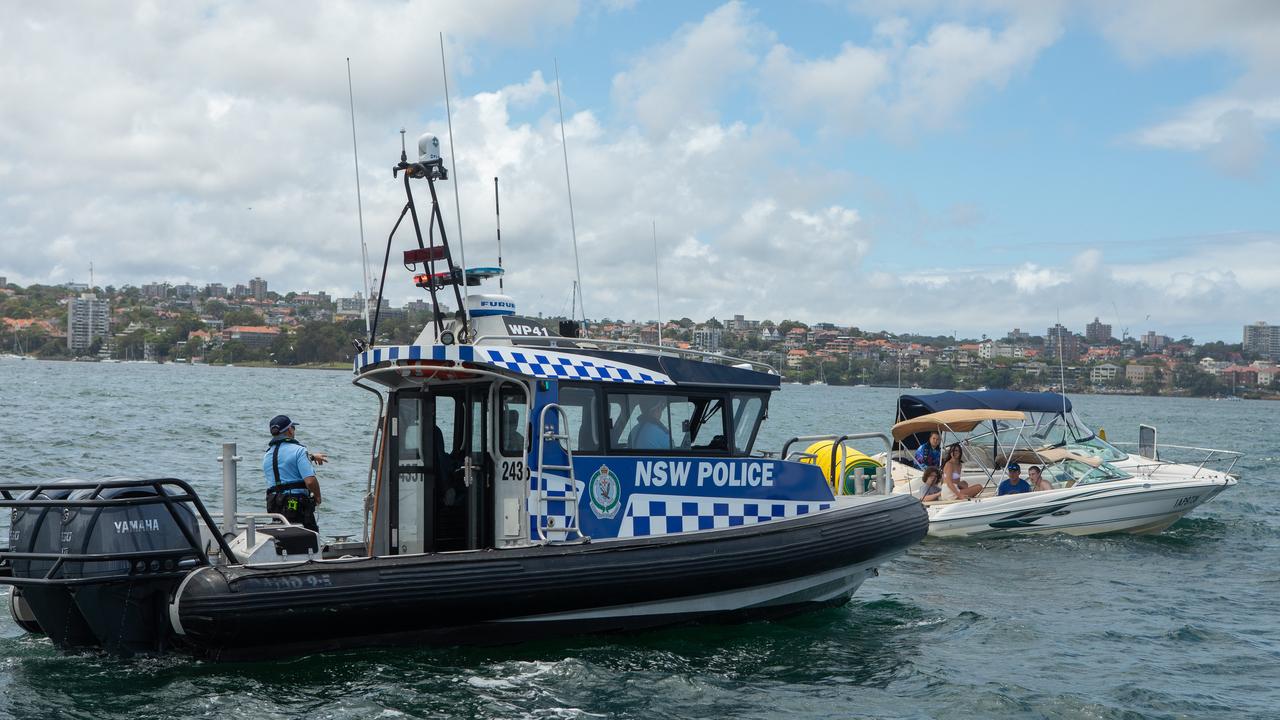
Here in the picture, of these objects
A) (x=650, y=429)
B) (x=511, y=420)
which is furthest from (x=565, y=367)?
(x=650, y=429)

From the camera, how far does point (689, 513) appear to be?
30.6 ft

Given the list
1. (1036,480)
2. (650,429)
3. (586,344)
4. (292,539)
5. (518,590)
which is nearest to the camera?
(518,590)

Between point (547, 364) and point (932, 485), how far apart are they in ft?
32.1

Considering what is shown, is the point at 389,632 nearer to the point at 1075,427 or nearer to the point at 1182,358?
the point at 1075,427

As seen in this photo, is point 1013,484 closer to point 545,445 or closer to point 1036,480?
point 1036,480

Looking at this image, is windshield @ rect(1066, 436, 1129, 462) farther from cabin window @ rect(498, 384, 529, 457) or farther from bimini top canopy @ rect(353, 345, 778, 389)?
cabin window @ rect(498, 384, 529, 457)

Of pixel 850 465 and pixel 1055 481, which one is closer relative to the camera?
pixel 850 465

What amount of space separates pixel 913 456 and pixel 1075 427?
352cm

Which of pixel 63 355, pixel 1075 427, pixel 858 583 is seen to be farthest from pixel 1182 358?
pixel 63 355

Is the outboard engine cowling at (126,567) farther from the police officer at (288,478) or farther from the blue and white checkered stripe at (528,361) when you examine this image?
the blue and white checkered stripe at (528,361)

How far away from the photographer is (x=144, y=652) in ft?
24.9

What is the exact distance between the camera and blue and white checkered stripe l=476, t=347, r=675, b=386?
332 inches

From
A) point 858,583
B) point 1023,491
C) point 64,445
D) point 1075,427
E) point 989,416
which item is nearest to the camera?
point 858,583

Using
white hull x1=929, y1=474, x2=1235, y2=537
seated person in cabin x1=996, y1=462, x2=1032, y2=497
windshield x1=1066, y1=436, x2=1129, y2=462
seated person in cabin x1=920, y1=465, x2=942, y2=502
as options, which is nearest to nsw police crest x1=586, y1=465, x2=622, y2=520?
white hull x1=929, y1=474, x2=1235, y2=537
